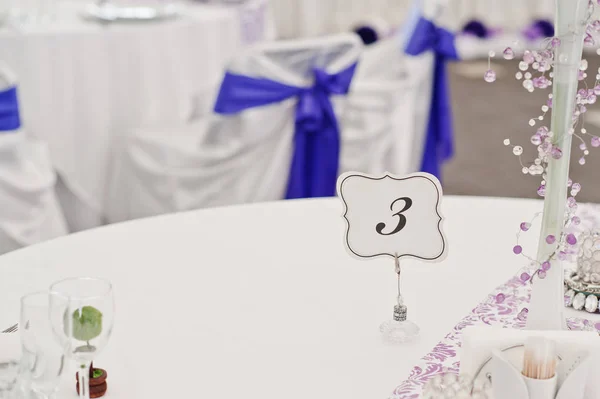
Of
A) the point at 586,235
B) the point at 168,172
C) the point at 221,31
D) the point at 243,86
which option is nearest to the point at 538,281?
the point at 586,235

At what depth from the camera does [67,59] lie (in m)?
3.40

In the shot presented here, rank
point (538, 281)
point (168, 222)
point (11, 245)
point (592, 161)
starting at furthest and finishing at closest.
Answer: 1. point (592, 161)
2. point (11, 245)
3. point (168, 222)
4. point (538, 281)

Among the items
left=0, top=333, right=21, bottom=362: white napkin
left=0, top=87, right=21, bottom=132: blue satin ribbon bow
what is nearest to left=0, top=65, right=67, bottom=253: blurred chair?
left=0, top=87, right=21, bottom=132: blue satin ribbon bow

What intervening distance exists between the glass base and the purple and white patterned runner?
39mm

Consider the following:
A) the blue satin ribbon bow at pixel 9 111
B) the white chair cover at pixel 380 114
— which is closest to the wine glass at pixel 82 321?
the blue satin ribbon bow at pixel 9 111

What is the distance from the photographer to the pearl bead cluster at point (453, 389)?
0.87 m

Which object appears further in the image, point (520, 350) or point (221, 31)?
point (221, 31)

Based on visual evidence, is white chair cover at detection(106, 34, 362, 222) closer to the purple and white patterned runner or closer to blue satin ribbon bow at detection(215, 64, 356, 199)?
blue satin ribbon bow at detection(215, 64, 356, 199)

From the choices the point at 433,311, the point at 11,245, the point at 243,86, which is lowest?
the point at 11,245

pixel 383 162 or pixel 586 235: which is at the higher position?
pixel 586 235

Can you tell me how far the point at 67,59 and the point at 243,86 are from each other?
0.70 m

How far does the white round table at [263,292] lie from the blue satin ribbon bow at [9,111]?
4.71ft

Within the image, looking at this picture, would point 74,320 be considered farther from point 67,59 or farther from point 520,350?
point 67,59

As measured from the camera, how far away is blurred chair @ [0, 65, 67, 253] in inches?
→ 116
